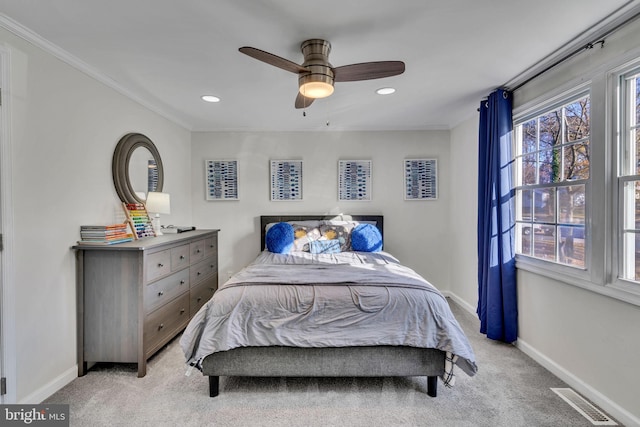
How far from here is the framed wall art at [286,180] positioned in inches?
171

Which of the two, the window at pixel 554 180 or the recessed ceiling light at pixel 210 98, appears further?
the recessed ceiling light at pixel 210 98

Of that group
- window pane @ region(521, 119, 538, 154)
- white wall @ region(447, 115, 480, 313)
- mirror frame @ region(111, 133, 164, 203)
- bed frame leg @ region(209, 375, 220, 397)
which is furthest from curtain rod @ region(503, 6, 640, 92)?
mirror frame @ region(111, 133, 164, 203)

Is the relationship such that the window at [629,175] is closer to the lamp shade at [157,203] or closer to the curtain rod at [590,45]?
the curtain rod at [590,45]

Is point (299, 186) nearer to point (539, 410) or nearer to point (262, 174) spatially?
point (262, 174)

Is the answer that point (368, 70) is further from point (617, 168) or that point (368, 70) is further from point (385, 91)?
point (617, 168)

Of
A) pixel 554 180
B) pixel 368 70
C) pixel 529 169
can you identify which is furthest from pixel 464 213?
pixel 368 70

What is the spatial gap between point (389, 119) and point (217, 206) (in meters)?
2.69

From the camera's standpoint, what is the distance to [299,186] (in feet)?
14.3

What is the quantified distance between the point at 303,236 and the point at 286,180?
37.8 inches

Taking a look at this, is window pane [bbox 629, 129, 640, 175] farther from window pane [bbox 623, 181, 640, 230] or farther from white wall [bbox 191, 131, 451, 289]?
white wall [bbox 191, 131, 451, 289]

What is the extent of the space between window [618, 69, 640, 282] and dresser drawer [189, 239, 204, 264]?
3429 millimetres

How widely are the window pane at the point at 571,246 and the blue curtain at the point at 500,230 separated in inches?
16.9

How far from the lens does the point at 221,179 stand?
4.39 m

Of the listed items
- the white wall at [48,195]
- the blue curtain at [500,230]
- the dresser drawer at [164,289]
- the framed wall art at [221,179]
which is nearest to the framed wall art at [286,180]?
the framed wall art at [221,179]
